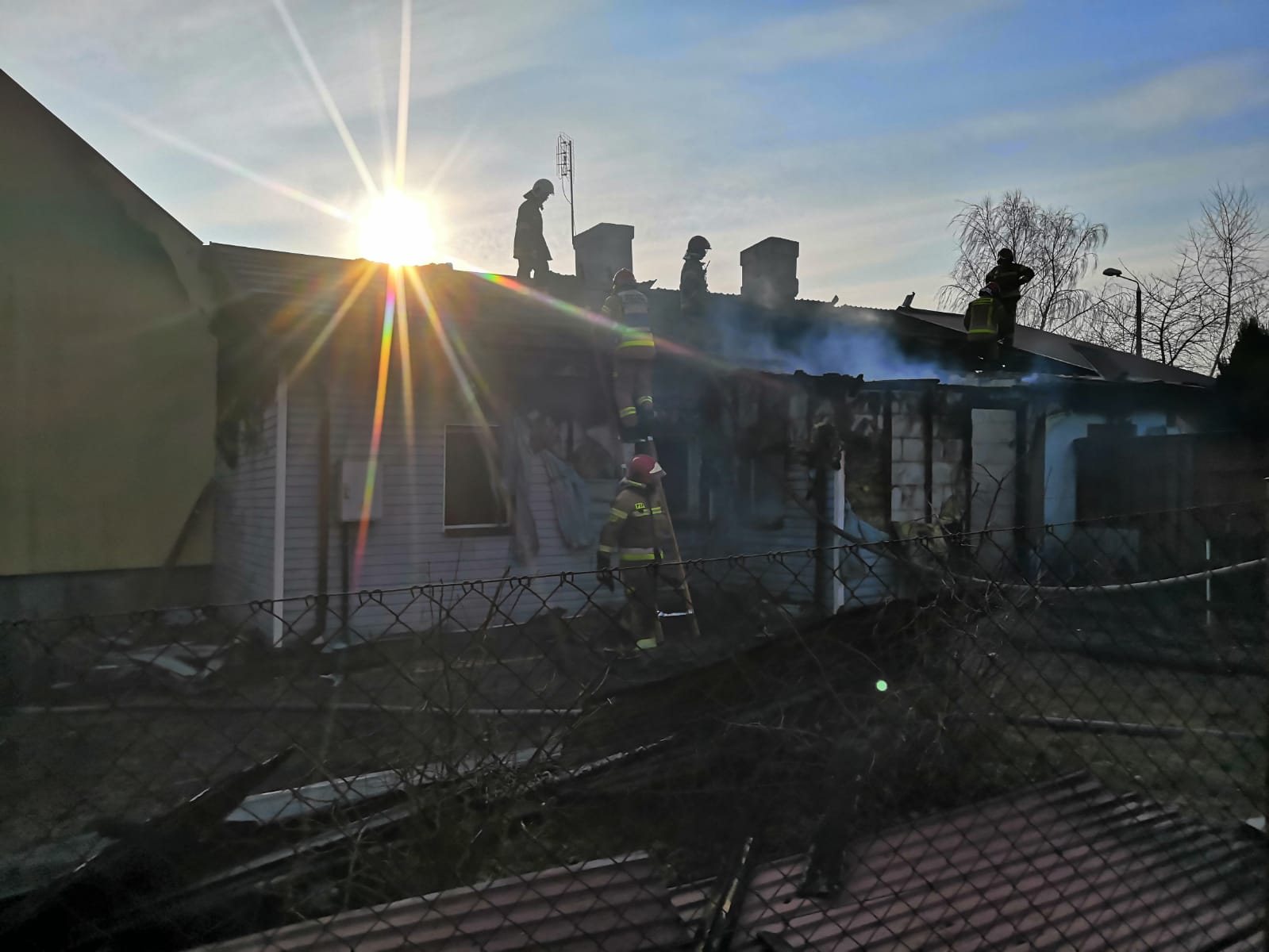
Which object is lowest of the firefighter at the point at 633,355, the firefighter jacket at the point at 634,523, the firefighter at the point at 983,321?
the firefighter jacket at the point at 634,523

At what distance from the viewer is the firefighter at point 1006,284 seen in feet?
40.8

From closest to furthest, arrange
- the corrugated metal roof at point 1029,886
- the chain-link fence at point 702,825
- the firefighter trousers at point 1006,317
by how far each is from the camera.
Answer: the chain-link fence at point 702,825 < the corrugated metal roof at point 1029,886 < the firefighter trousers at point 1006,317

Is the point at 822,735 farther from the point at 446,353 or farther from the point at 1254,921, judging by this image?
the point at 446,353

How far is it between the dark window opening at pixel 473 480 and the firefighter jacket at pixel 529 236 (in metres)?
4.64

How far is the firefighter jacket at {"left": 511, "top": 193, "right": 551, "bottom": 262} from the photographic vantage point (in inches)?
503

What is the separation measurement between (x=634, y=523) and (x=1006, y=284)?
8348 millimetres

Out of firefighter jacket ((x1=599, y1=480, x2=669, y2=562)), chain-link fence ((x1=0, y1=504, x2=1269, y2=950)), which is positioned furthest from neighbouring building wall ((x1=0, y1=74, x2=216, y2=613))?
chain-link fence ((x1=0, y1=504, x2=1269, y2=950))

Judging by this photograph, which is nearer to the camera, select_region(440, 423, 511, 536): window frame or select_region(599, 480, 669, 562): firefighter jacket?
select_region(599, 480, 669, 562): firefighter jacket

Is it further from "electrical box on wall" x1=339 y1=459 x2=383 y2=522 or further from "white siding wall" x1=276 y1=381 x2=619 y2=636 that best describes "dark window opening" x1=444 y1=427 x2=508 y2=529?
"electrical box on wall" x1=339 y1=459 x2=383 y2=522

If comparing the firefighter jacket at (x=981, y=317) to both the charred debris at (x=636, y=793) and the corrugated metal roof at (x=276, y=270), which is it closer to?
the corrugated metal roof at (x=276, y=270)

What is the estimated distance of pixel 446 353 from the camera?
892 cm

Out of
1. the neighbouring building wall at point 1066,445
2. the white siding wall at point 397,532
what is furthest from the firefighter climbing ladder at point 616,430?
the neighbouring building wall at point 1066,445

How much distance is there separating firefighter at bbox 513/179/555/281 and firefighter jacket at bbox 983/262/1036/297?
685cm

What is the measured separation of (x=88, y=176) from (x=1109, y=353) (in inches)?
772
